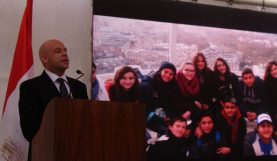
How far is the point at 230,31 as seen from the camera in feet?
13.2

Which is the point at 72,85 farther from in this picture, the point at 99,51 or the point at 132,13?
the point at 132,13

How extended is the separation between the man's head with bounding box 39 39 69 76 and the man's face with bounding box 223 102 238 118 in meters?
2.19

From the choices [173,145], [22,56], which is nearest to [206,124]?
[173,145]

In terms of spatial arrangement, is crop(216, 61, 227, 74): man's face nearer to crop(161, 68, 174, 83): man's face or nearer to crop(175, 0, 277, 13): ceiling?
crop(161, 68, 174, 83): man's face

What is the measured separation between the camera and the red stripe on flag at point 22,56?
276cm

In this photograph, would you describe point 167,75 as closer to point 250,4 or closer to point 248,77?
point 248,77

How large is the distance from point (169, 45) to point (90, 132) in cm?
230

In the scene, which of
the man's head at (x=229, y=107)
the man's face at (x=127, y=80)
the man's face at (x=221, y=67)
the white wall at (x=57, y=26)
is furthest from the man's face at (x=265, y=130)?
the white wall at (x=57, y=26)

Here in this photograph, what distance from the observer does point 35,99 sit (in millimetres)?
1984

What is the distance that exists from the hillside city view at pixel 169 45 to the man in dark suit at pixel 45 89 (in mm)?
1256

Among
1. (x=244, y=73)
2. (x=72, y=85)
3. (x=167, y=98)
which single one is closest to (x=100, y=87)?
(x=167, y=98)

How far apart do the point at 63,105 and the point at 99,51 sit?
1.97 metres

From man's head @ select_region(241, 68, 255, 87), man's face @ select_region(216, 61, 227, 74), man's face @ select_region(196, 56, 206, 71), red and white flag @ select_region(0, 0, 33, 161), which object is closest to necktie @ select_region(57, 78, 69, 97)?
red and white flag @ select_region(0, 0, 33, 161)

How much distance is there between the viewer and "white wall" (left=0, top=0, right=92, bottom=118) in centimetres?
329
